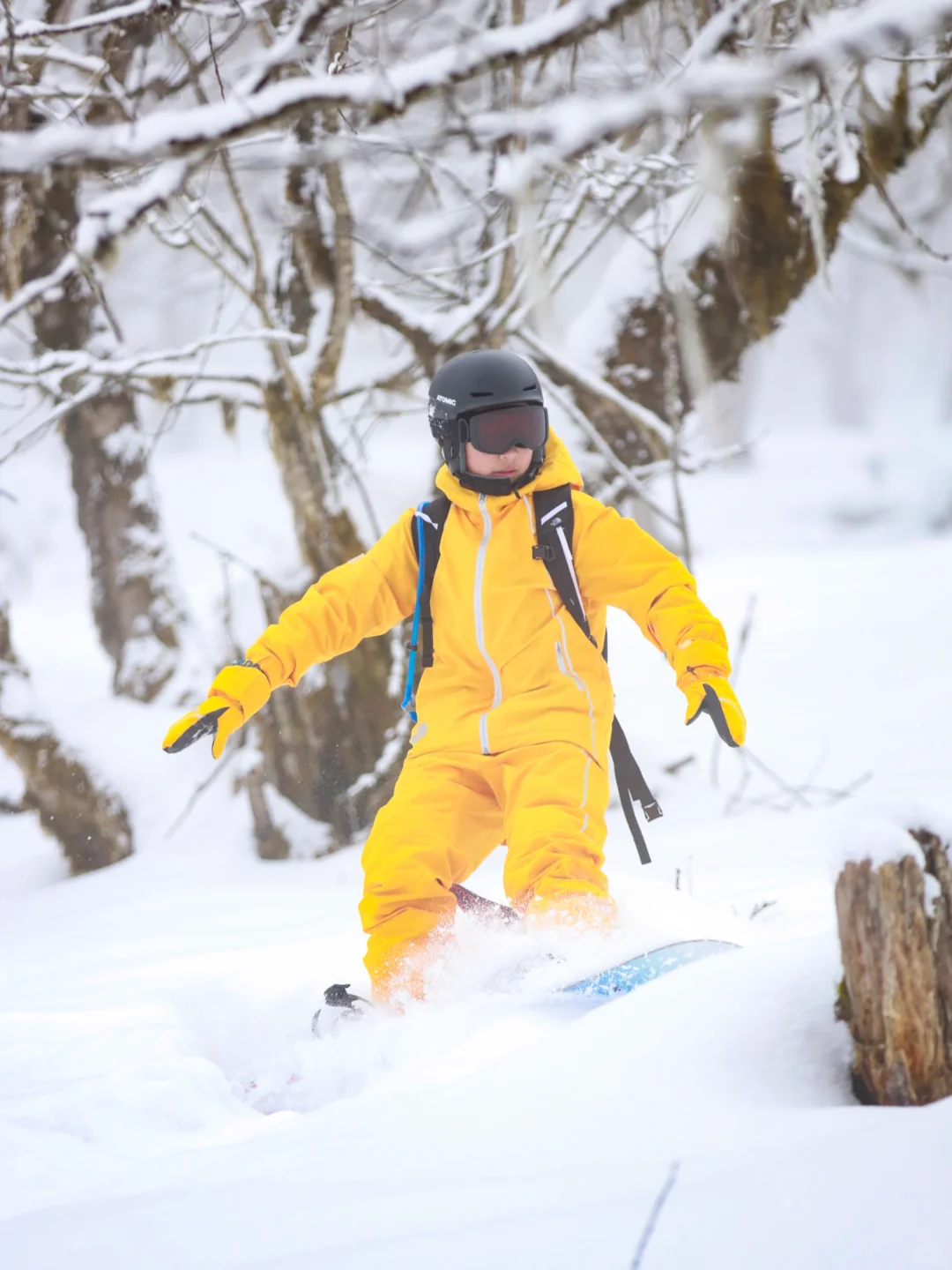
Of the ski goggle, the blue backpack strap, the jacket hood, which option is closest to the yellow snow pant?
the blue backpack strap

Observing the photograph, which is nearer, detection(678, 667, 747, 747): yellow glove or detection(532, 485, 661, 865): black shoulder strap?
detection(678, 667, 747, 747): yellow glove

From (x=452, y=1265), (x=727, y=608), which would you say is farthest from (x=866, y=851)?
(x=727, y=608)

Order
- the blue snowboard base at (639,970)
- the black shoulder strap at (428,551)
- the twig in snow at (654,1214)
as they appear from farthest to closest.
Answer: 1. the black shoulder strap at (428,551)
2. the blue snowboard base at (639,970)
3. the twig in snow at (654,1214)

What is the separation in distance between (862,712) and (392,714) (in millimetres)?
2637

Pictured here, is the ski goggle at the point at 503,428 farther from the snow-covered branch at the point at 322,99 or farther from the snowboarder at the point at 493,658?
the snow-covered branch at the point at 322,99

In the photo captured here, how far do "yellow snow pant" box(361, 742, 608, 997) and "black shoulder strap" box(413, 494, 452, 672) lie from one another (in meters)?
0.30

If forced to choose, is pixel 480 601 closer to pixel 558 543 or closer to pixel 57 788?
pixel 558 543

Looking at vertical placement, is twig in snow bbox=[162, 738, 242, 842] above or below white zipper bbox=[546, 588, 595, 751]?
below

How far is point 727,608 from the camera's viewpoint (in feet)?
28.5

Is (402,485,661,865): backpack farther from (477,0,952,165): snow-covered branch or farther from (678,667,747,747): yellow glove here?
(477,0,952,165): snow-covered branch

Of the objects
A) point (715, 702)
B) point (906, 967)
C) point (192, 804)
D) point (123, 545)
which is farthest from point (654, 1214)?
point (123, 545)

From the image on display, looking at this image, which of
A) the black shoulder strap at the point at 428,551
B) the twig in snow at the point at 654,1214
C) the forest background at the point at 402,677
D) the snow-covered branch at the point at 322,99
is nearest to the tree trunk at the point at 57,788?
the forest background at the point at 402,677

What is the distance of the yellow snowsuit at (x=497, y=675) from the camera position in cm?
264

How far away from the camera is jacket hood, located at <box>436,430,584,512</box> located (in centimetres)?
286
